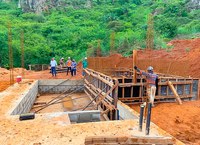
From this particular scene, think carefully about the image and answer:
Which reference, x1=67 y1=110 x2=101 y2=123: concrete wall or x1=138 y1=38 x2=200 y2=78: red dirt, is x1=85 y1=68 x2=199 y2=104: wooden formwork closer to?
x1=67 y1=110 x2=101 y2=123: concrete wall

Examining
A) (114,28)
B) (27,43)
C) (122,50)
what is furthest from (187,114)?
(114,28)

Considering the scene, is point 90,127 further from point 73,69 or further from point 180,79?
point 73,69

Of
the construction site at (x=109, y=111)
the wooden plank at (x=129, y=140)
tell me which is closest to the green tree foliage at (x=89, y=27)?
the construction site at (x=109, y=111)

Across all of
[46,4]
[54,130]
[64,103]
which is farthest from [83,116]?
[46,4]

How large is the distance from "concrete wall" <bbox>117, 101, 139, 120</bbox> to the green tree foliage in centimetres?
1613

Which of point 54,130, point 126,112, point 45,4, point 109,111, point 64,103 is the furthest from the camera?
point 45,4

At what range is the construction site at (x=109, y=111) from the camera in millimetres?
5652

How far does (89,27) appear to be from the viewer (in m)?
38.0

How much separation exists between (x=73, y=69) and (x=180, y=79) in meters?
8.65

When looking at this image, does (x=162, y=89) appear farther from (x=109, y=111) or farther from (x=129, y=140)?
(x=129, y=140)

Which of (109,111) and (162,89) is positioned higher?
(162,89)

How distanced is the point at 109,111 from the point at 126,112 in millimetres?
1242

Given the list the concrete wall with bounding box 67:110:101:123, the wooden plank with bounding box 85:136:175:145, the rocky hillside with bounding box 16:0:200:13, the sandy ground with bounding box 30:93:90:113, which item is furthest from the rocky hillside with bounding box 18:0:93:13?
the wooden plank with bounding box 85:136:175:145

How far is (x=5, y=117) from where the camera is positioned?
7.27 m
